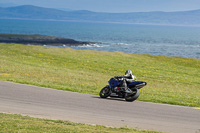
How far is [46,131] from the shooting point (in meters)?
8.45

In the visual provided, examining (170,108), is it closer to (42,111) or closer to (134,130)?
(134,130)

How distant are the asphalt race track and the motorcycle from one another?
0.30m

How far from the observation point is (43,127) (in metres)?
8.88

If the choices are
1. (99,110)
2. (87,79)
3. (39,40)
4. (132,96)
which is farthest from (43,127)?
(39,40)

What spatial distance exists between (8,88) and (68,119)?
637 cm

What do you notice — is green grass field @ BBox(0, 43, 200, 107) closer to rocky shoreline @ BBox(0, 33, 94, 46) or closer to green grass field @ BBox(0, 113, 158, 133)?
green grass field @ BBox(0, 113, 158, 133)

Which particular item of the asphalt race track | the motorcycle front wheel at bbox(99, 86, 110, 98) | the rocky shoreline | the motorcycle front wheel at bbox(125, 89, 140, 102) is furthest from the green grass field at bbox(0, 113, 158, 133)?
the rocky shoreline

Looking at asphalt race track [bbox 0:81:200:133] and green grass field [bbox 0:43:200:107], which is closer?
asphalt race track [bbox 0:81:200:133]

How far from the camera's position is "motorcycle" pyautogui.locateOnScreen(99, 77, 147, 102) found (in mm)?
14383

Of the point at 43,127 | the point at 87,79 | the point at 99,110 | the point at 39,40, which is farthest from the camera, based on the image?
the point at 39,40

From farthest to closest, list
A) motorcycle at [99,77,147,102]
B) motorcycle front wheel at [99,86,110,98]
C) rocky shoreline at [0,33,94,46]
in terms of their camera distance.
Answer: rocky shoreline at [0,33,94,46], motorcycle front wheel at [99,86,110,98], motorcycle at [99,77,147,102]

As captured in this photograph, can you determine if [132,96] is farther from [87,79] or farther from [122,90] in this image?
[87,79]

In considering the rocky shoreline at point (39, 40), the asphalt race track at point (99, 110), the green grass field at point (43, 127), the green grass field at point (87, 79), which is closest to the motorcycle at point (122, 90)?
the asphalt race track at point (99, 110)

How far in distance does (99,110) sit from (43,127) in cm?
387
